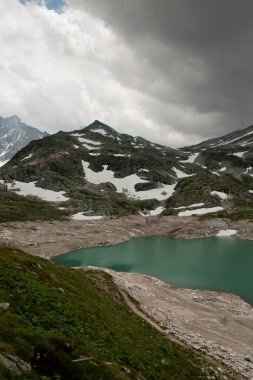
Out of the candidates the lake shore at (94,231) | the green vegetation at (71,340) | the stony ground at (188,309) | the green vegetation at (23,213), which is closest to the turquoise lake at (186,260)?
the lake shore at (94,231)

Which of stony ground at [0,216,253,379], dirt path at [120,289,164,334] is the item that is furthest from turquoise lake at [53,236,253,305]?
dirt path at [120,289,164,334]

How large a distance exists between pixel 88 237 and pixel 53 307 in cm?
12724

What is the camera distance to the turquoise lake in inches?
3661

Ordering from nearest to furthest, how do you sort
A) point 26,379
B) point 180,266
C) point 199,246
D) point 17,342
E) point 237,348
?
point 26,379 < point 17,342 < point 237,348 < point 180,266 < point 199,246

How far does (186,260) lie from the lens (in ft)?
401

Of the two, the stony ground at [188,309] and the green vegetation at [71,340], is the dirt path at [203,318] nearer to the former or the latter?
the stony ground at [188,309]

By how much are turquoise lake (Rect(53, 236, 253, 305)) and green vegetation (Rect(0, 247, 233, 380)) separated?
4674cm

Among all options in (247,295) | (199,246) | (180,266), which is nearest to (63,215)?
(199,246)

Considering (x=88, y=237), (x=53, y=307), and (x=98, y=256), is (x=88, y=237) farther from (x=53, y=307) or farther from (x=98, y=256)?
(x=53, y=307)

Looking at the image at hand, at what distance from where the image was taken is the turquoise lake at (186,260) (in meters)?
93.0

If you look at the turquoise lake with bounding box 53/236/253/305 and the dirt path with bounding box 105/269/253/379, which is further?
the turquoise lake with bounding box 53/236/253/305

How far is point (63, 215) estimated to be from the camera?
646ft

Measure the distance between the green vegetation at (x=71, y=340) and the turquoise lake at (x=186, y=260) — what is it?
4674 cm

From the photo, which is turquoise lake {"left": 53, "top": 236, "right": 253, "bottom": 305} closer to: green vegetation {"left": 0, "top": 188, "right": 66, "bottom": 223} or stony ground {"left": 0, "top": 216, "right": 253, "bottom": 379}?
stony ground {"left": 0, "top": 216, "right": 253, "bottom": 379}
